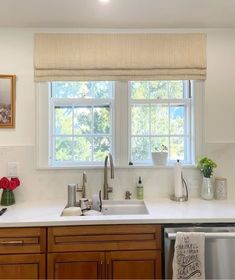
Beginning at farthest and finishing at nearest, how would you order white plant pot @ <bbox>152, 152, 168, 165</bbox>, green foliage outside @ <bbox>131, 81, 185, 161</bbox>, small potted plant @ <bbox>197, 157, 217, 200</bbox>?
green foliage outside @ <bbox>131, 81, 185, 161</bbox>, white plant pot @ <bbox>152, 152, 168, 165</bbox>, small potted plant @ <bbox>197, 157, 217, 200</bbox>

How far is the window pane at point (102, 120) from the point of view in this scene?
8.94 ft

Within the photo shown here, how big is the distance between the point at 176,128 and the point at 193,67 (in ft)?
1.94

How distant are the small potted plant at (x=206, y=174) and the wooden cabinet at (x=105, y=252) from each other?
0.76m

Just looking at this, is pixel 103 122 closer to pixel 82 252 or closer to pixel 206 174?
pixel 206 174

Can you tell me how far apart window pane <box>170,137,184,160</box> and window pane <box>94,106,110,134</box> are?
0.64 meters

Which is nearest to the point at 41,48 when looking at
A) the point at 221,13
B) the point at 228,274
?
the point at 221,13

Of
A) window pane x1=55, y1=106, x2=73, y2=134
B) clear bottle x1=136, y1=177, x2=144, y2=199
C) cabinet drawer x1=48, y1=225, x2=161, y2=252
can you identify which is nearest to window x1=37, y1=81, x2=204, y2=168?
window pane x1=55, y1=106, x2=73, y2=134

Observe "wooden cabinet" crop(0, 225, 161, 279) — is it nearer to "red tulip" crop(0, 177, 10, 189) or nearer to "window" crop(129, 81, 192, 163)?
"red tulip" crop(0, 177, 10, 189)

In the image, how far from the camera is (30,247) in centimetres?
197

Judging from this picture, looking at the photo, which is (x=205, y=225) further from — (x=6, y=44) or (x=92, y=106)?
(x=6, y=44)

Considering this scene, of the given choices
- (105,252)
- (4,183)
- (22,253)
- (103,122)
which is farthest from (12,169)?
(105,252)

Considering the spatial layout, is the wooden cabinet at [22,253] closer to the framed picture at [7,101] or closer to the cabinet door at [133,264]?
the cabinet door at [133,264]

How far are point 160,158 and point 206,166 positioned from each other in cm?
42

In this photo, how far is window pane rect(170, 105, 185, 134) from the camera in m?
2.77
